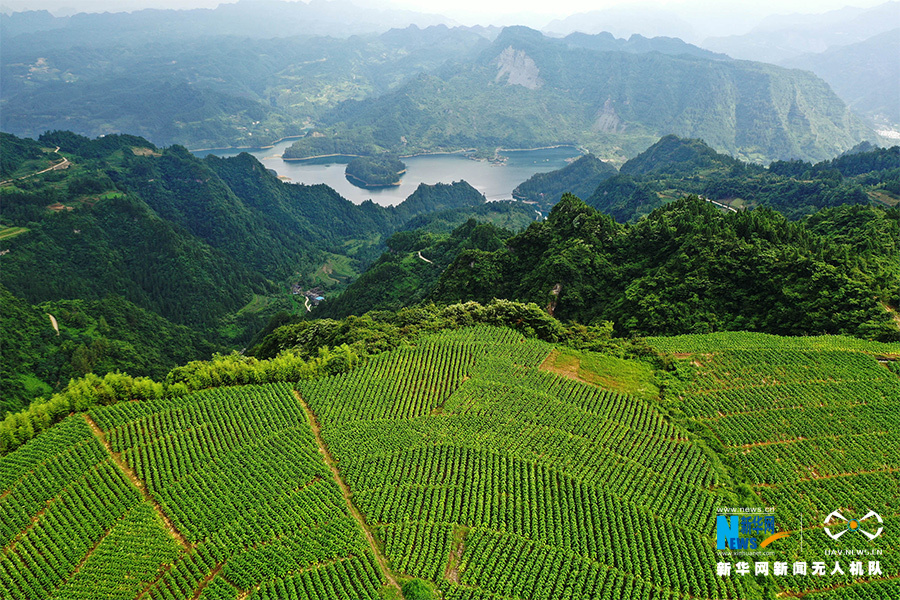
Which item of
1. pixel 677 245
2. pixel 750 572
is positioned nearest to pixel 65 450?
pixel 750 572

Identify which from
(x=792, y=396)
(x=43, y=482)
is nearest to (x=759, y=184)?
(x=792, y=396)

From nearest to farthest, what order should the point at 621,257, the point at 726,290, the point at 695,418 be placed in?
the point at 695,418 < the point at 726,290 < the point at 621,257

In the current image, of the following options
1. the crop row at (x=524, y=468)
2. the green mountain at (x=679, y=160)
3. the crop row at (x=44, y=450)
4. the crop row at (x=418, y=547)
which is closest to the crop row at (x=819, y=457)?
the crop row at (x=524, y=468)

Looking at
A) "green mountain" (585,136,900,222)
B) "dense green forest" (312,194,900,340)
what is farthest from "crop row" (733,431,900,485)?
"green mountain" (585,136,900,222)

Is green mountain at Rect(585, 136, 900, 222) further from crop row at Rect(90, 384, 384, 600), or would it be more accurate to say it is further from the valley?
crop row at Rect(90, 384, 384, 600)

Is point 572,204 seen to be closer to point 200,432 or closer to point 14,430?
point 200,432

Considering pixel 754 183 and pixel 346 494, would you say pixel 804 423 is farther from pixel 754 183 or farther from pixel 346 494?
pixel 754 183
